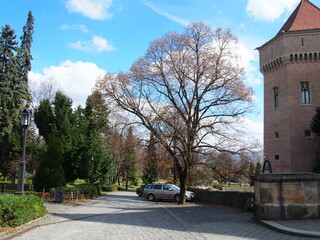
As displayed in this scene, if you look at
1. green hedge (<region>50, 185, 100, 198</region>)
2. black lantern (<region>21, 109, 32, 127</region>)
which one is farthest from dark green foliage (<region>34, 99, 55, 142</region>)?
black lantern (<region>21, 109, 32, 127</region>)

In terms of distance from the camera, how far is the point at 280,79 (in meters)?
33.3

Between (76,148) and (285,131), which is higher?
(285,131)

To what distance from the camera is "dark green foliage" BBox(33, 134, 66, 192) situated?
24609mm

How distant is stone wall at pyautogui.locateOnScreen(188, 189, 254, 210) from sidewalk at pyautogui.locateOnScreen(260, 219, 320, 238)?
6.55 metres

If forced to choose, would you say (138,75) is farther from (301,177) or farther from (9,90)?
(9,90)

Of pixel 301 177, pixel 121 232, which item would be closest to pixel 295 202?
pixel 301 177

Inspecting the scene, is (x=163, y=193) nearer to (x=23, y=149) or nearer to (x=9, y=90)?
(x=23, y=149)

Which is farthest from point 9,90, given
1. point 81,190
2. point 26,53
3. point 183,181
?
point 183,181

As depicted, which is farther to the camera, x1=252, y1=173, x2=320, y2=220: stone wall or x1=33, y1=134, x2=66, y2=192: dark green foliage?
x1=33, y1=134, x2=66, y2=192: dark green foliage

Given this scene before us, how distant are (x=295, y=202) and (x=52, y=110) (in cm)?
3376

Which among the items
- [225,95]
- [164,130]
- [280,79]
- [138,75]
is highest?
[280,79]

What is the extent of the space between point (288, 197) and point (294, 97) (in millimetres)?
23240

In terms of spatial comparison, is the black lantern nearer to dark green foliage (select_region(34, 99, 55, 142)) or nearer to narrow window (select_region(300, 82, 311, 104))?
dark green foliage (select_region(34, 99, 55, 142))

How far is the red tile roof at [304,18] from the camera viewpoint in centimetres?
3372
